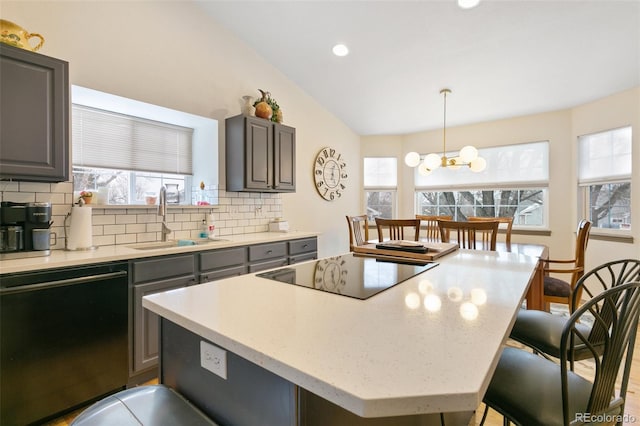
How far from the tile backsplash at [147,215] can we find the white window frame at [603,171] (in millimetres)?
3891

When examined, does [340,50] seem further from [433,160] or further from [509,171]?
[509,171]

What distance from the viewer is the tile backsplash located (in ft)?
6.83

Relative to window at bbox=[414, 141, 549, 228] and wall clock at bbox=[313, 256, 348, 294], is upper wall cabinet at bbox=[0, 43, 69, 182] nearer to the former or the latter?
wall clock at bbox=[313, 256, 348, 294]

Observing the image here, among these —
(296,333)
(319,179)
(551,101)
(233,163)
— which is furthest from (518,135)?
(296,333)

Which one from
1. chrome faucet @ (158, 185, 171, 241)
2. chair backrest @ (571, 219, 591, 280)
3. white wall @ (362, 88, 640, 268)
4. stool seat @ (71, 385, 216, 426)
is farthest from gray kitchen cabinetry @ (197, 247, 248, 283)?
white wall @ (362, 88, 640, 268)

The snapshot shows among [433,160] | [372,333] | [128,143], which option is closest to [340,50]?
[433,160]

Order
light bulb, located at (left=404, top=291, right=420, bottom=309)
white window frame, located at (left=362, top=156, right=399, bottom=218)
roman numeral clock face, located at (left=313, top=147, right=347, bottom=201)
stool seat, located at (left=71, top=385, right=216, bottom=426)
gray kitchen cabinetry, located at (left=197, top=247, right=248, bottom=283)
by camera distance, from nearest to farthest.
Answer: stool seat, located at (left=71, top=385, right=216, bottom=426) → light bulb, located at (left=404, top=291, right=420, bottom=309) → gray kitchen cabinetry, located at (left=197, top=247, right=248, bottom=283) → roman numeral clock face, located at (left=313, top=147, right=347, bottom=201) → white window frame, located at (left=362, top=156, right=399, bottom=218)

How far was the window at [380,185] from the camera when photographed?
5.37m

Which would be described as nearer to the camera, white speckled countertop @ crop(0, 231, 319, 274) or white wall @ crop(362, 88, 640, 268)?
white speckled countertop @ crop(0, 231, 319, 274)

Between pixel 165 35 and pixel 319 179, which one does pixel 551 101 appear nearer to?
pixel 319 179

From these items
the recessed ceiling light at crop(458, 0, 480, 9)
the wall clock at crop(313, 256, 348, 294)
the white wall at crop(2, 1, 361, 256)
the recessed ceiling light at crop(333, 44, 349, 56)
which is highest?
the recessed ceiling light at crop(333, 44, 349, 56)

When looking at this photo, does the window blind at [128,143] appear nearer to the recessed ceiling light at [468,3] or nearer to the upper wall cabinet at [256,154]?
the upper wall cabinet at [256,154]

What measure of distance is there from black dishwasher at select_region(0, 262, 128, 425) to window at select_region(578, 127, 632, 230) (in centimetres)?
494

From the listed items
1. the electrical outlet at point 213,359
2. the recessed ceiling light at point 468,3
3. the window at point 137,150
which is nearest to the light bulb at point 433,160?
the recessed ceiling light at point 468,3
